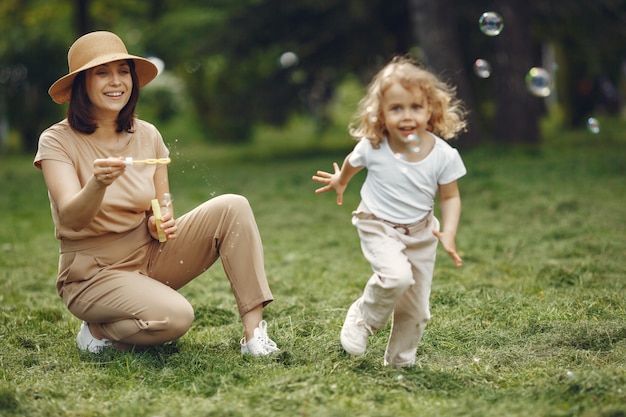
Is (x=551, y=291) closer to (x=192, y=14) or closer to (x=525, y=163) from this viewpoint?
(x=525, y=163)

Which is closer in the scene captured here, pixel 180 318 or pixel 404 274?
pixel 404 274

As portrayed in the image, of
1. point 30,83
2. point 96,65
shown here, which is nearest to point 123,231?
point 96,65

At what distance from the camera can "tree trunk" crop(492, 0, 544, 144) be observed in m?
12.0

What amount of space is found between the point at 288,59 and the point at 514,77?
3.77m

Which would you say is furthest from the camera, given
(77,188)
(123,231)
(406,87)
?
(123,231)

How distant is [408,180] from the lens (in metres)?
3.27

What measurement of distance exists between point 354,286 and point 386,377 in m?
1.87

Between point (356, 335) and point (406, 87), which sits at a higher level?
point (406, 87)

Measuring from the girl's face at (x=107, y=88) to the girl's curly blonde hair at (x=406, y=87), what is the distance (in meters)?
1.10

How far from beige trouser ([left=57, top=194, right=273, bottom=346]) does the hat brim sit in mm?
672

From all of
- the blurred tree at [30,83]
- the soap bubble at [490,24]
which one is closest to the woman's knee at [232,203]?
the soap bubble at [490,24]

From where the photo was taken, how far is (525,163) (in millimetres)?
10461

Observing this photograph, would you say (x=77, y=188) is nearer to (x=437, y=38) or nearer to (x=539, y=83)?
(x=539, y=83)

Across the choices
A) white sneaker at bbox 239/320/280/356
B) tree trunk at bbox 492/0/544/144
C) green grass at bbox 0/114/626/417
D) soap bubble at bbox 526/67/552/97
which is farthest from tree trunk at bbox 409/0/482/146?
white sneaker at bbox 239/320/280/356
